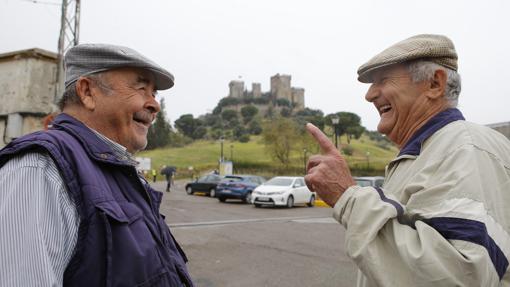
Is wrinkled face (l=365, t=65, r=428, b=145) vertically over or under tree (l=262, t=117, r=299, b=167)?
under

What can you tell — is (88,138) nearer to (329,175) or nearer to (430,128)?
(329,175)

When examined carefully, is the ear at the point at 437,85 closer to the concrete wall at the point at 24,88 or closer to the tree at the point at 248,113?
the concrete wall at the point at 24,88

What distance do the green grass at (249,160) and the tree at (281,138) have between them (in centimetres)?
228

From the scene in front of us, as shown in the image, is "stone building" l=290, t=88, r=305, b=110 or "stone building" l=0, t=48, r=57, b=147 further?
"stone building" l=290, t=88, r=305, b=110

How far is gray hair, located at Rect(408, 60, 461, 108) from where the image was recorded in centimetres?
189

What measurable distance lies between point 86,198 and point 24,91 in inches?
349

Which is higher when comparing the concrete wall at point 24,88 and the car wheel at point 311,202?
the concrete wall at point 24,88

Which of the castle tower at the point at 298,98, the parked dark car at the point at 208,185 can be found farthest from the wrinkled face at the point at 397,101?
the castle tower at the point at 298,98

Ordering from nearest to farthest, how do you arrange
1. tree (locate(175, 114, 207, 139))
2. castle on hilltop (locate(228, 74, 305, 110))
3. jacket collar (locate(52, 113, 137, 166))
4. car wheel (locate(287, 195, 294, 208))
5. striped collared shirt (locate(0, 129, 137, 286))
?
striped collared shirt (locate(0, 129, 137, 286)) < jacket collar (locate(52, 113, 137, 166)) < car wheel (locate(287, 195, 294, 208)) < tree (locate(175, 114, 207, 139)) < castle on hilltop (locate(228, 74, 305, 110))

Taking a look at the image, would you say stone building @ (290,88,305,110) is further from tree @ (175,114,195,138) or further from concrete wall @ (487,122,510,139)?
concrete wall @ (487,122,510,139)

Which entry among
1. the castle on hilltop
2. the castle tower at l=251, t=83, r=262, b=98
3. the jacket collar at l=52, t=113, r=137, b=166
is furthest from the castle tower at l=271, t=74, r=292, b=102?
the jacket collar at l=52, t=113, r=137, b=166

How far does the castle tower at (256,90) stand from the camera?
144250mm

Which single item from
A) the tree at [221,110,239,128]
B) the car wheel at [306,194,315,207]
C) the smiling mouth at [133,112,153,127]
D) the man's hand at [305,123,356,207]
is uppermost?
the tree at [221,110,239,128]

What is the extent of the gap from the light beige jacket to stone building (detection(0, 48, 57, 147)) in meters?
8.60
